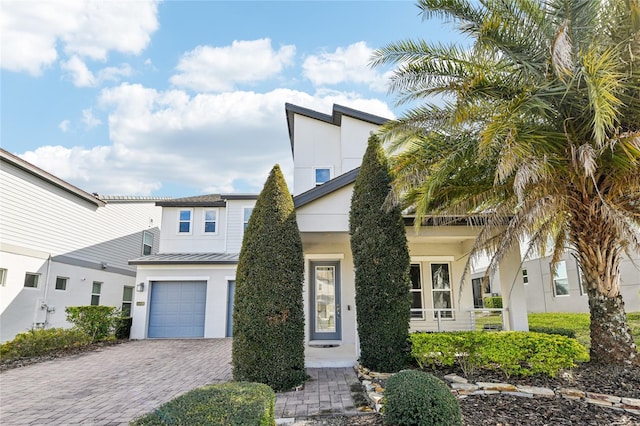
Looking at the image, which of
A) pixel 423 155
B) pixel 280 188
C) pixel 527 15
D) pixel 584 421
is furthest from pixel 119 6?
pixel 584 421

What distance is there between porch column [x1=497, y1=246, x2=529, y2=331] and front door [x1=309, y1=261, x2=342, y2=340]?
445 centimetres

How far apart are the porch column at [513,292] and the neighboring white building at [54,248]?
16.0m

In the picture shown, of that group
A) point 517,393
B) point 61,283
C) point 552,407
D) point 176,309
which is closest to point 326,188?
point 517,393

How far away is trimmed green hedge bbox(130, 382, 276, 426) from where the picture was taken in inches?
126

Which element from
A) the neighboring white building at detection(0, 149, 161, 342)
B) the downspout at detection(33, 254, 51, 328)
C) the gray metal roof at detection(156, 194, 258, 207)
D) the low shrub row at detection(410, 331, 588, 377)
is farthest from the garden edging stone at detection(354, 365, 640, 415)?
the downspout at detection(33, 254, 51, 328)

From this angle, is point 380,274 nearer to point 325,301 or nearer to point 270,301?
point 270,301

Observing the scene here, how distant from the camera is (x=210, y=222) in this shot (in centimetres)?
1797

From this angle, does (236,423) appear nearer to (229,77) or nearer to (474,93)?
(474,93)

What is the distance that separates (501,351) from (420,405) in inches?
115

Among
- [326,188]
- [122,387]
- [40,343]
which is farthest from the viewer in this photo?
[40,343]

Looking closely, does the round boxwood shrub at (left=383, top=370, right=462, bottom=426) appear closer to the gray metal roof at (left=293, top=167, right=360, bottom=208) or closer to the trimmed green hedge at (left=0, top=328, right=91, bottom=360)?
the gray metal roof at (left=293, top=167, right=360, bottom=208)

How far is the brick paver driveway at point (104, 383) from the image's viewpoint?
227 inches

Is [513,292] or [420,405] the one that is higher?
[513,292]

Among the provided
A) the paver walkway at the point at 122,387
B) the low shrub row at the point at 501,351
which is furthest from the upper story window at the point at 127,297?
the low shrub row at the point at 501,351
